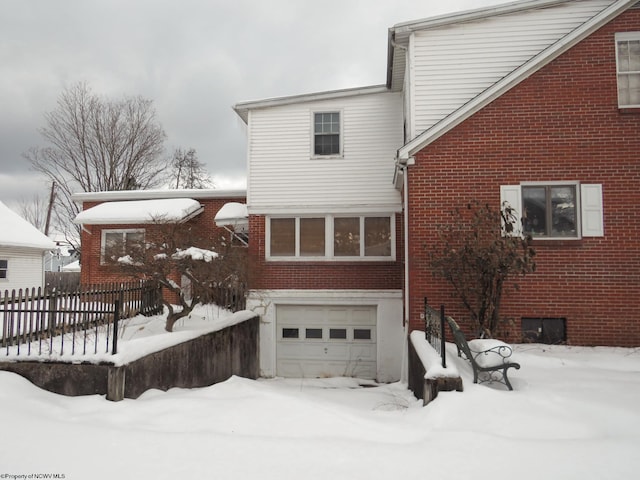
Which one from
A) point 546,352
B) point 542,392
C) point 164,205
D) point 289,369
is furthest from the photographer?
point 164,205

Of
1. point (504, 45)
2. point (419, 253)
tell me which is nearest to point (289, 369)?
point (419, 253)

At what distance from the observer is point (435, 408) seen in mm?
5426

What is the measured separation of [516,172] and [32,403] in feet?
30.1

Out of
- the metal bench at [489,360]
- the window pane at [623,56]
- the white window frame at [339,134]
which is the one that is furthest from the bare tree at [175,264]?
the window pane at [623,56]

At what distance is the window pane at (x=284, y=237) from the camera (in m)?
13.3

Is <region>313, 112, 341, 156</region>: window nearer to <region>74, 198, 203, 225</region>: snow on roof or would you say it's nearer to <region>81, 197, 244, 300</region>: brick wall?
<region>81, 197, 244, 300</region>: brick wall

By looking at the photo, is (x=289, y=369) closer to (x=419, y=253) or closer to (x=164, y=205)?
(x=419, y=253)

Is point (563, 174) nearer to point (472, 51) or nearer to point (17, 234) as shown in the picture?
point (472, 51)

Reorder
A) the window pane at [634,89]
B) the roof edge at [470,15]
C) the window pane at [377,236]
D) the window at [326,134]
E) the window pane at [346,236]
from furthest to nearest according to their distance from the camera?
the window at [326,134], the window pane at [346,236], the window pane at [377,236], the roof edge at [470,15], the window pane at [634,89]

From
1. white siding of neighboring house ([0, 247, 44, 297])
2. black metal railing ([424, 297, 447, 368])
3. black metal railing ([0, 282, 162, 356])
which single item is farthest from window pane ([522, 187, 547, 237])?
white siding of neighboring house ([0, 247, 44, 297])

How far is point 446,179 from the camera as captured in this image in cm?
935

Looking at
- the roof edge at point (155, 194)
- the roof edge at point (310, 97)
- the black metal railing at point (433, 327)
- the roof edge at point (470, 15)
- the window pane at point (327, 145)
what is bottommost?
the black metal railing at point (433, 327)

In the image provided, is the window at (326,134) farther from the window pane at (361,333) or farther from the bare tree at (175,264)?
the window pane at (361,333)

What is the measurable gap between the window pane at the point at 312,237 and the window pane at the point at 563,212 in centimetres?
622
